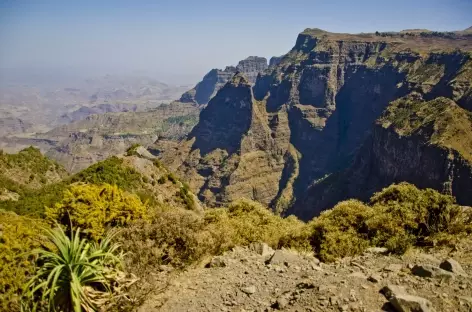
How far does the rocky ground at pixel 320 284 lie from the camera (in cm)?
908

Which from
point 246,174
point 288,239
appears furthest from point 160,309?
point 246,174

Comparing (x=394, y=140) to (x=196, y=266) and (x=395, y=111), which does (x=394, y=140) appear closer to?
(x=395, y=111)

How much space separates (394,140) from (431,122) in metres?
16.0

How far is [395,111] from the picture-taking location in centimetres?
12631

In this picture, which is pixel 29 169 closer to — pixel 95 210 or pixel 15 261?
pixel 95 210

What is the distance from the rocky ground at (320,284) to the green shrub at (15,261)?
343 centimetres

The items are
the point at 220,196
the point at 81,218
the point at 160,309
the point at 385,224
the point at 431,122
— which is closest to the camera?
the point at 160,309

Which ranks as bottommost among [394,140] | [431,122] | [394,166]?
[394,166]

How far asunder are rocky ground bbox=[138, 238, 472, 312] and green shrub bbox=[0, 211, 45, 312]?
3.43 metres

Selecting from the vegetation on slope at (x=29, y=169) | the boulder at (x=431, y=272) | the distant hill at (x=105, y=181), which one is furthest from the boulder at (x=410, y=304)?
the vegetation on slope at (x=29, y=169)

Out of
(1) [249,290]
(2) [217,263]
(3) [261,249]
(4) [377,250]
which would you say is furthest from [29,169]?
(4) [377,250]

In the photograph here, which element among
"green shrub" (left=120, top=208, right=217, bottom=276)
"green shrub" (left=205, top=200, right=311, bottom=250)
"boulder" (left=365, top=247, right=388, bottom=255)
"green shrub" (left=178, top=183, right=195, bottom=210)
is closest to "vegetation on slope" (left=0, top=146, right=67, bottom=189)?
"green shrub" (left=178, top=183, right=195, bottom=210)

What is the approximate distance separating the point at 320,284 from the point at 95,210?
9.80 meters

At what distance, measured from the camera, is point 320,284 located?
10227 millimetres
